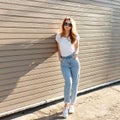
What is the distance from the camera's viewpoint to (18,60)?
5887 millimetres

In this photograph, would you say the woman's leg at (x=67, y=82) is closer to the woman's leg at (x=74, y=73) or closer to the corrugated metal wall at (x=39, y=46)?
the woman's leg at (x=74, y=73)

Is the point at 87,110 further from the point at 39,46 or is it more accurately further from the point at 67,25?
the point at 67,25

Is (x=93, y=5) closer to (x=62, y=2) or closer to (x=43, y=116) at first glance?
(x=62, y=2)

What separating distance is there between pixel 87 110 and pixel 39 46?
5.47 ft

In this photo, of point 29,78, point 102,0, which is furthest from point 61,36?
point 102,0

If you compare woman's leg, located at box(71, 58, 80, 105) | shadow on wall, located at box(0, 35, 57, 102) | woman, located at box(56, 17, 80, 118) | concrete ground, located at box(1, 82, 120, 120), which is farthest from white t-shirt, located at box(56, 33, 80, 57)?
concrete ground, located at box(1, 82, 120, 120)

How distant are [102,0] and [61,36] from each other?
89.6 inches

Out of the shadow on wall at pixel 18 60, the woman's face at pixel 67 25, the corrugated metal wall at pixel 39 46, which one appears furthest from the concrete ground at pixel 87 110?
the woman's face at pixel 67 25

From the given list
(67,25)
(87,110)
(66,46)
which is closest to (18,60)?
(66,46)

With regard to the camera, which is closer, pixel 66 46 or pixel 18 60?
pixel 18 60

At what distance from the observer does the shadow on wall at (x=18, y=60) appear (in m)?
5.64

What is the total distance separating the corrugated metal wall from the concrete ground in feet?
0.68

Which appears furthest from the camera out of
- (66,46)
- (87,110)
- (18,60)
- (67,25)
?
(87,110)

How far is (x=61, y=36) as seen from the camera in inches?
249
